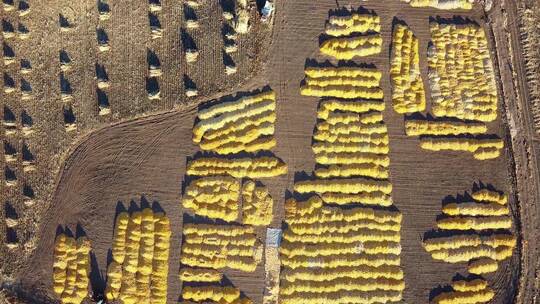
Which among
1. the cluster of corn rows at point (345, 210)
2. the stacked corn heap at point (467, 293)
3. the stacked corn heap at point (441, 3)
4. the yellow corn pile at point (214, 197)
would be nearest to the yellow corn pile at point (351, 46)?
the cluster of corn rows at point (345, 210)

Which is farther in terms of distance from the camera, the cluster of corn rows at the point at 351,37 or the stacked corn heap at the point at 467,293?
the cluster of corn rows at the point at 351,37

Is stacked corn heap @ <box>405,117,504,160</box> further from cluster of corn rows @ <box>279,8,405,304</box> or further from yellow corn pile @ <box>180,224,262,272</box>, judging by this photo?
yellow corn pile @ <box>180,224,262,272</box>

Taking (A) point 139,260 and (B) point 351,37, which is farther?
(B) point 351,37

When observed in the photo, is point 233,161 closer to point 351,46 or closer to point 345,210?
point 345,210

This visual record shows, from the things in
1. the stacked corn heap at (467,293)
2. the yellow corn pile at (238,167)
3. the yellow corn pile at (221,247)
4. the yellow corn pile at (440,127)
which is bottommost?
the stacked corn heap at (467,293)

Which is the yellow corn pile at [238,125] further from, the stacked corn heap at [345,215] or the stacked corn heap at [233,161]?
the stacked corn heap at [345,215]

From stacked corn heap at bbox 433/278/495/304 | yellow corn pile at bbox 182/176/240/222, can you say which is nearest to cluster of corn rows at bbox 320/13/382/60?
yellow corn pile at bbox 182/176/240/222

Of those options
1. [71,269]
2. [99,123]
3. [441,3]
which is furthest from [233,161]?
[441,3]
